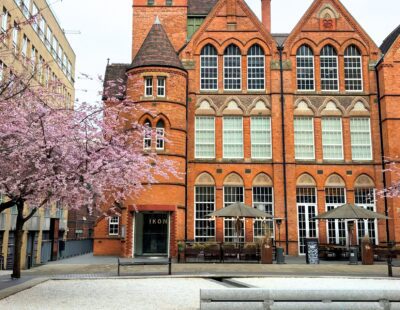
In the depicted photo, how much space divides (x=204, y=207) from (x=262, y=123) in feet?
21.8

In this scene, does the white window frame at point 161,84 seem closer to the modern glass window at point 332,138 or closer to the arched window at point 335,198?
the modern glass window at point 332,138

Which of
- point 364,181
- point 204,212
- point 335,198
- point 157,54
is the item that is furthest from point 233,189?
point 157,54

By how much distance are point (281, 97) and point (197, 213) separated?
929 cm

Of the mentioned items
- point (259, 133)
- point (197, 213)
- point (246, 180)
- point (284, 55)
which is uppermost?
point (284, 55)

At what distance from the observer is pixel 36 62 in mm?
22000

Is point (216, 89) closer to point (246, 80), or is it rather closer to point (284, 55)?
point (246, 80)

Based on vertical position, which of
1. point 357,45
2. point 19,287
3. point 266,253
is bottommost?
point 19,287

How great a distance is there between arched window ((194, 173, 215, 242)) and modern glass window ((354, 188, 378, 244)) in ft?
30.3

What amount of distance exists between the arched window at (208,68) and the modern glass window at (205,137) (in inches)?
88.1

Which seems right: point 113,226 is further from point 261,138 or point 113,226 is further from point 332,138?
point 332,138

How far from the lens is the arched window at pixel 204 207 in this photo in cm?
3020

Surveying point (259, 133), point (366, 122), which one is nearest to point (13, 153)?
point (259, 133)

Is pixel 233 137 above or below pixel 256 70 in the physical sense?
below

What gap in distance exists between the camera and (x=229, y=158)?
31125mm
